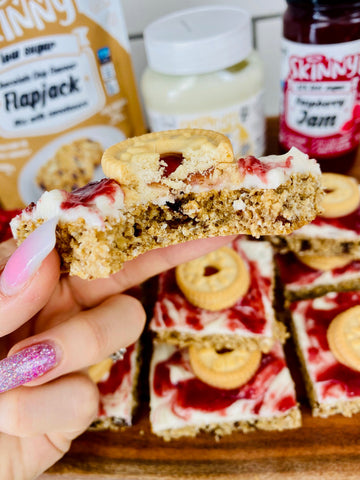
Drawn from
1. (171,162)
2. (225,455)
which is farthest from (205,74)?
(225,455)

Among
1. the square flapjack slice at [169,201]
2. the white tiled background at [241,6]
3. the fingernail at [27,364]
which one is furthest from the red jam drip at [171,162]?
the white tiled background at [241,6]

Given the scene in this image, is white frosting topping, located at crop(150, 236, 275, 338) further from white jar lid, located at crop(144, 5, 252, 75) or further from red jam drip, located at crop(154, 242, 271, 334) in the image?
white jar lid, located at crop(144, 5, 252, 75)

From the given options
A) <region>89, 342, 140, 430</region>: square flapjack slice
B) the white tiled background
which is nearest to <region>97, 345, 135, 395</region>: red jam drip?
<region>89, 342, 140, 430</region>: square flapjack slice

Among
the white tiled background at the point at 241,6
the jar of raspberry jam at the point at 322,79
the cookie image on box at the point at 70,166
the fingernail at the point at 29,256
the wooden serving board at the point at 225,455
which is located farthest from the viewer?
the white tiled background at the point at 241,6

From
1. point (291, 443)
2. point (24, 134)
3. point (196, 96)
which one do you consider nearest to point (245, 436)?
point (291, 443)

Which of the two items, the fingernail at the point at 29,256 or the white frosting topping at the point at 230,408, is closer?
the fingernail at the point at 29,256

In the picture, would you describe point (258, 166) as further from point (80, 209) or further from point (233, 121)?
point (233, 121)

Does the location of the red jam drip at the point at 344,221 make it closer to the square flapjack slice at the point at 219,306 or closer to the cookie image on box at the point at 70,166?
the square flapjack slice at the point at 219,306

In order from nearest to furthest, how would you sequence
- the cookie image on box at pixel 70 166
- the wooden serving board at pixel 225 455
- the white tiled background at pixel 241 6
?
the wooden serving board at pixel 225 455 → the cookie image on box at pixel 70 166 → the white tiled background at pixel 241 6

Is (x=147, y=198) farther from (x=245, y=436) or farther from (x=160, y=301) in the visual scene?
(x=245, y=436)
